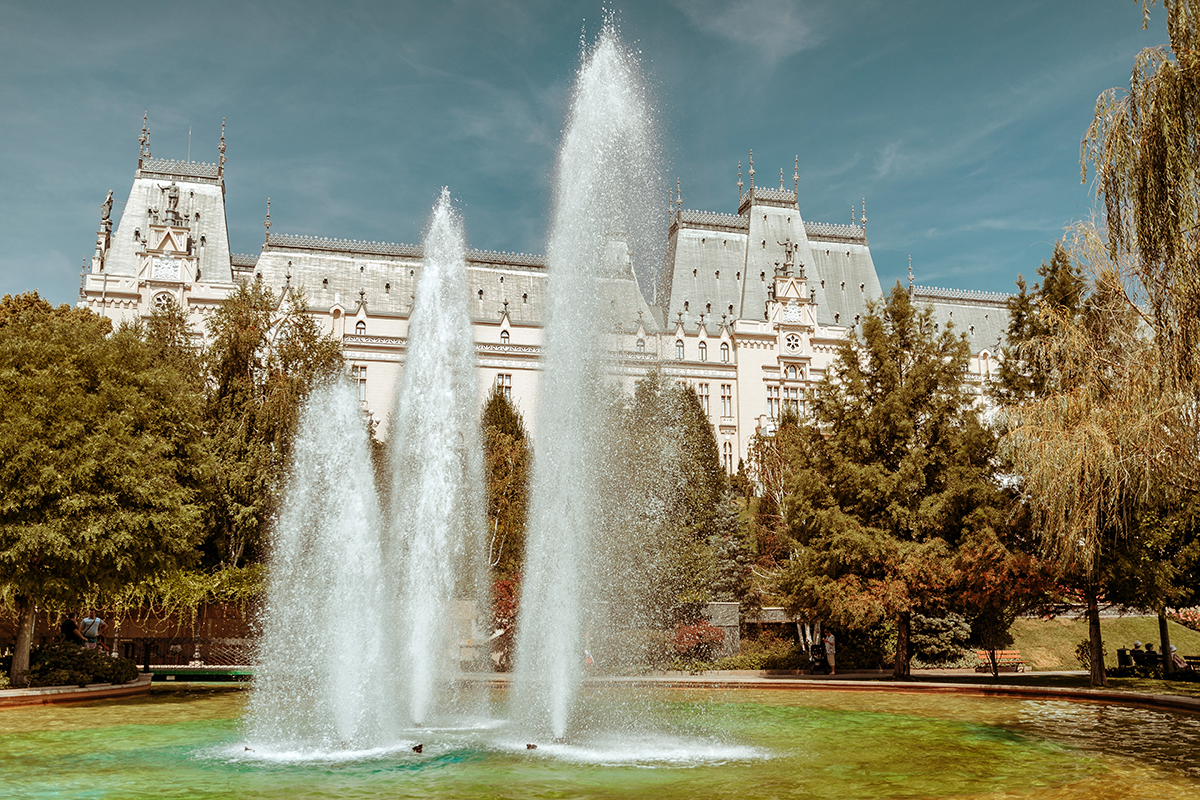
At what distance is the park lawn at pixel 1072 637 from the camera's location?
32094mm

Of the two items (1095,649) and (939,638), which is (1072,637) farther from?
(1095,649)

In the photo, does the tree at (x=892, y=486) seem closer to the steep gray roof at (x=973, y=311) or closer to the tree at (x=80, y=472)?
the tree at (x=80, y=472)

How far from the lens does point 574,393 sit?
15.6 metres

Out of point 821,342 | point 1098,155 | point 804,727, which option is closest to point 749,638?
point 804,727

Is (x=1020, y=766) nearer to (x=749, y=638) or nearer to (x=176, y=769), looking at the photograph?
(x=176, y=769)

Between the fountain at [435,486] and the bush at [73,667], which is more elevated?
the fountain at [435,486]

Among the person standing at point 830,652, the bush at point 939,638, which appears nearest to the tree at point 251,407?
the person standing at point 830,652

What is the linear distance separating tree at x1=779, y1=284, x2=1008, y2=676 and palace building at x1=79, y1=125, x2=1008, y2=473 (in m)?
34.6

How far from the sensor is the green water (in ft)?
37.0

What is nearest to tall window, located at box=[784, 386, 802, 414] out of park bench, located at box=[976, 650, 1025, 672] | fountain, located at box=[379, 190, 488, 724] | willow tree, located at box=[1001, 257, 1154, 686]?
park bench, located at box=[976, 650, 1025, 672]

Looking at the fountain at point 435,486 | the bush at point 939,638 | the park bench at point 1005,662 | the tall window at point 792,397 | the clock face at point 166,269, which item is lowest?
the park bench at point 1005,662

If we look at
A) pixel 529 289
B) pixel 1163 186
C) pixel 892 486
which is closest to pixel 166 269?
pixel 529 289

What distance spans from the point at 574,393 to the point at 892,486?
1346 centimetres

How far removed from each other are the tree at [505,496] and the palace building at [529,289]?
2169 centimetres
